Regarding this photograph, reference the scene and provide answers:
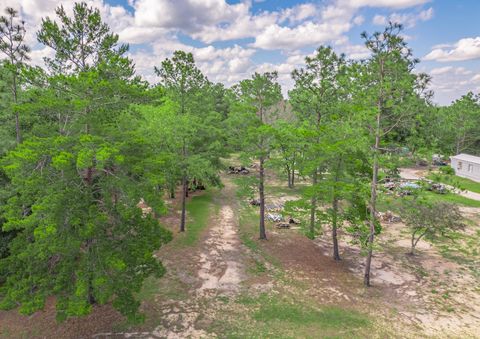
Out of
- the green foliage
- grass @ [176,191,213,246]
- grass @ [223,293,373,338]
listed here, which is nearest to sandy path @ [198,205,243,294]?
grass @ [176,191,213,246]

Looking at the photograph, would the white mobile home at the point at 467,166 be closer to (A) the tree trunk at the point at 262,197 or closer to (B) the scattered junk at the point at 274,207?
(B) the scattered junk at the point at 274,207

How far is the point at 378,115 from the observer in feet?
50.0

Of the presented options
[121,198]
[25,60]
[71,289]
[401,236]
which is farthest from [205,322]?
[401,236]

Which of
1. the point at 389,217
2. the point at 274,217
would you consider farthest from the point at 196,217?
the point at 389,217

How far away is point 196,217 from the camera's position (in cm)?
2761

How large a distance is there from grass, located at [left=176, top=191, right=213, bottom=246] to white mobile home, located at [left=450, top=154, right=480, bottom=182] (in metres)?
35.8

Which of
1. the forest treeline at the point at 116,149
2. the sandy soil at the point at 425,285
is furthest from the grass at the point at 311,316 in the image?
the forest treeline at the point at 116,149

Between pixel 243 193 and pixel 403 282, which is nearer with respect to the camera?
pixel 403 282

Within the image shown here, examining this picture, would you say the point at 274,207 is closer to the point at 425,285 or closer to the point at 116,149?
the point at 425,285

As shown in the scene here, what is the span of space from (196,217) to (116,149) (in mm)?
18952

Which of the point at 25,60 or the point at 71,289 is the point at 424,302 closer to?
the point at 71,289

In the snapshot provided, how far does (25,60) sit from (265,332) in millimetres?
18060

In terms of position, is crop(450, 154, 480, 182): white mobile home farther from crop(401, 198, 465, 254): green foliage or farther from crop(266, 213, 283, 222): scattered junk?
crop(266, 213, 283, 222): scattered junk

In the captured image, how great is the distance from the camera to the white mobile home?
133 ft
